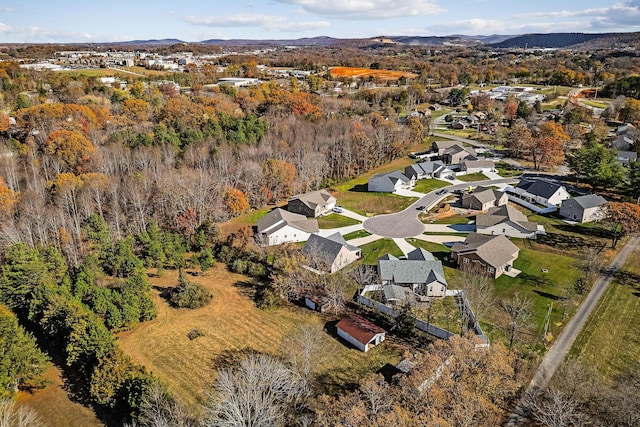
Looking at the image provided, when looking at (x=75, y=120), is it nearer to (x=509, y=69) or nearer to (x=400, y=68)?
(x=400, y=68)

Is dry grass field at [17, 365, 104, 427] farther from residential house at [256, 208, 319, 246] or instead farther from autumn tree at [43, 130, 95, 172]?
autumn tree at [43, 130, 95, 172]

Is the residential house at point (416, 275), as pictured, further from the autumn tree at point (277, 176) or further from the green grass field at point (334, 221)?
the autumn tree at point (277, 176)

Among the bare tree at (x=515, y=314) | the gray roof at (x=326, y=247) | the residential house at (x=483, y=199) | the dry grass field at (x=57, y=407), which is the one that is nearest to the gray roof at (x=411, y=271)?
the gray roof at (x=326, y=247)

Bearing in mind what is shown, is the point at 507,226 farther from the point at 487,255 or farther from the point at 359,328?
the point at 359,328

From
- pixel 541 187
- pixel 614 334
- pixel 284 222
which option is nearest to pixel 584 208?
pixel 541 187


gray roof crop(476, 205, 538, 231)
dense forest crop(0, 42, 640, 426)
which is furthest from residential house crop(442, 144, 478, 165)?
gray roof crop(476, 205, 538, 231)
